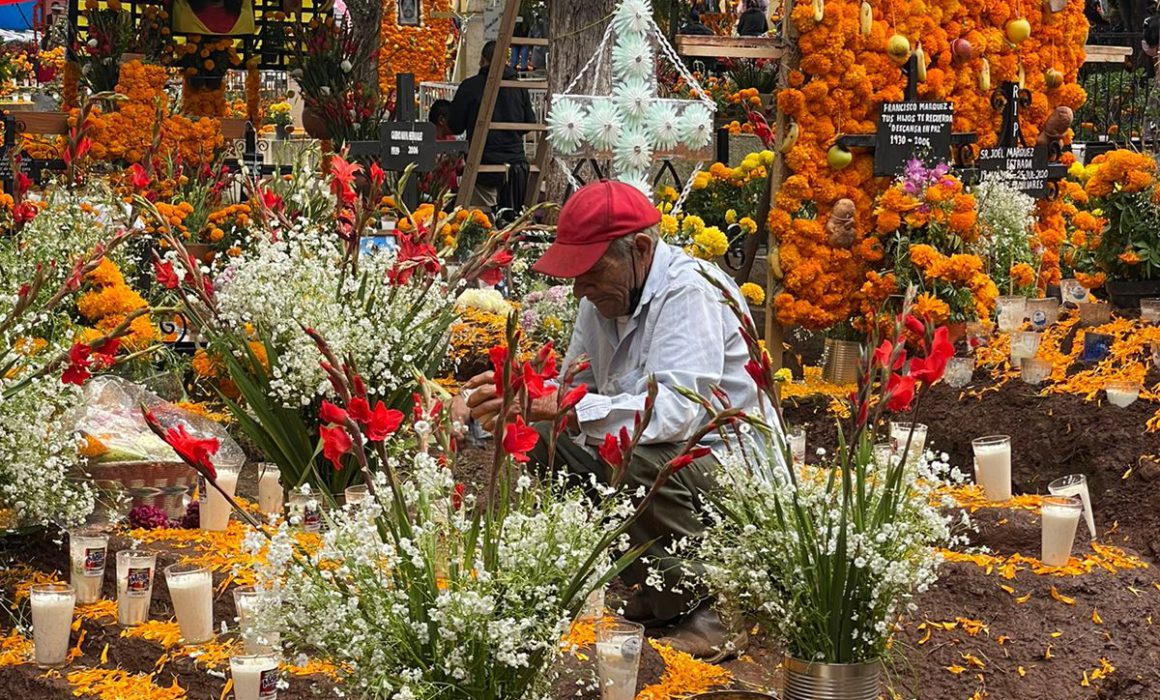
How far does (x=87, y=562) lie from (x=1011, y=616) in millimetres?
2605

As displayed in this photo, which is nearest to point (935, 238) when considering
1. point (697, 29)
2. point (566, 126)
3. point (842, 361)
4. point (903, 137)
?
point (903, 137)

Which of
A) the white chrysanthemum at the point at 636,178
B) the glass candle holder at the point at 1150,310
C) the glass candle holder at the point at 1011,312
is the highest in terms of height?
the white chrysanthemum at the point at 636,178

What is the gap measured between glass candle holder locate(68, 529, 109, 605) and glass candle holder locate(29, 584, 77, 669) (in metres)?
0.28

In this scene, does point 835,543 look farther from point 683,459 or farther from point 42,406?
point 42,406

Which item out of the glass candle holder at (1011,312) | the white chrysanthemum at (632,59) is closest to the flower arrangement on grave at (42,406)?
the white chrysanthemum at (632,59)

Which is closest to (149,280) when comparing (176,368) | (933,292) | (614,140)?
(176,368)

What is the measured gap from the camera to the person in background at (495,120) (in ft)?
41.0

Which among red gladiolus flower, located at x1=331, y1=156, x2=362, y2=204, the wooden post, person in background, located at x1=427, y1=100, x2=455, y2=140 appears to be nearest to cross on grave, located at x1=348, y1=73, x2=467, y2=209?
the wooden post

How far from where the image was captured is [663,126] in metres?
8.20

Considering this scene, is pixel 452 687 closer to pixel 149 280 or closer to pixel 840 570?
pixel 840 570

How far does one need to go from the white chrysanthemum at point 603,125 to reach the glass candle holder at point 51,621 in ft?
15.7

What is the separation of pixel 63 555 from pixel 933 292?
13.4ft

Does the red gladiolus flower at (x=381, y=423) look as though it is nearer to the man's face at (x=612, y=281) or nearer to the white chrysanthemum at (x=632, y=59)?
the man's face at (x=612, y=281)

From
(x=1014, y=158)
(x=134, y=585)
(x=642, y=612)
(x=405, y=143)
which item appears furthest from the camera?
(x=405, y=143)
